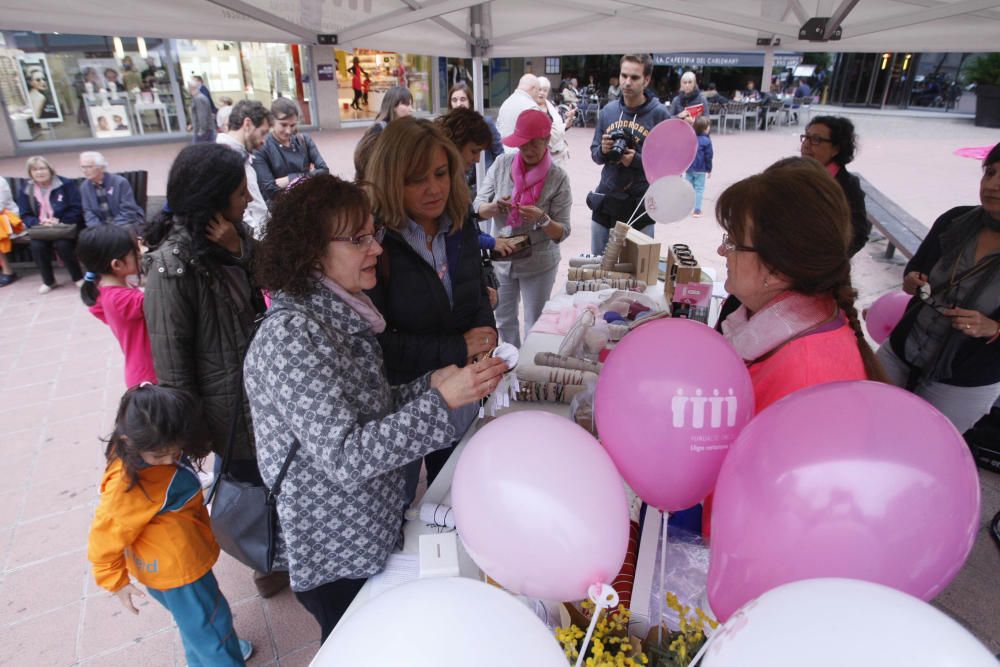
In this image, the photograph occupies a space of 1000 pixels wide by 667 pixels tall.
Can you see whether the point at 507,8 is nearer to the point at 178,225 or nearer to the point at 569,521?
the point at 178,225

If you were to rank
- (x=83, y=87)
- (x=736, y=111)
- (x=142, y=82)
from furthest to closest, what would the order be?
(x=736, y=111)
(x=142, y=82)
(x=83, y=87)

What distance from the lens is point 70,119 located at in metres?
11.9

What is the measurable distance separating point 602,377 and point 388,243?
2.95 feet

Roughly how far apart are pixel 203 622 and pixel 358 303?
1.23m

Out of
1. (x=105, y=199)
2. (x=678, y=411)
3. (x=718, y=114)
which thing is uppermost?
(x=718, y=114)

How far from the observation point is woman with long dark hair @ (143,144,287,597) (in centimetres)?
169

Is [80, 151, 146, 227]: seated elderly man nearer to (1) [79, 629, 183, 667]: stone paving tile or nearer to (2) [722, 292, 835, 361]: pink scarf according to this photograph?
(1) [79, 629, 183, 667]: stone paving tile

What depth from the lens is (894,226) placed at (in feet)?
18.1

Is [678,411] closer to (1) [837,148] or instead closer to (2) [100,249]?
(2) [100,249]

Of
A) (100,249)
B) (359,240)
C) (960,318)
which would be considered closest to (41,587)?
(100,249)

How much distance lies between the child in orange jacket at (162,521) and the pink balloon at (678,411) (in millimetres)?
1269

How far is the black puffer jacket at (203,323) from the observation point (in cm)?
168

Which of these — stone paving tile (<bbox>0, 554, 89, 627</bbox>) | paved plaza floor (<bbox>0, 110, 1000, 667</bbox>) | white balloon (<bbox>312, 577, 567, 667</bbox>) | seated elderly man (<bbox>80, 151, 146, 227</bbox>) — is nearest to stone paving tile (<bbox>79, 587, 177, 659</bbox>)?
paved plaza floor (<bbox>0, 110, 1000, 667</bbox>)

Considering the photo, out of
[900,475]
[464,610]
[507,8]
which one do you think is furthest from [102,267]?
[507,8]
